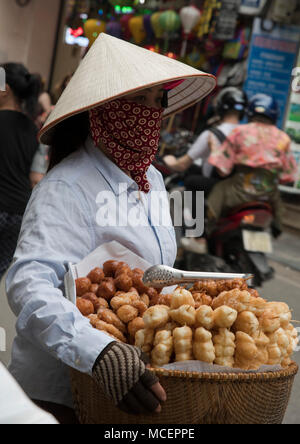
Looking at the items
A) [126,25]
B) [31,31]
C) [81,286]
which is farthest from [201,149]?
[31,31]

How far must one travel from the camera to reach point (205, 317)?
1.55m

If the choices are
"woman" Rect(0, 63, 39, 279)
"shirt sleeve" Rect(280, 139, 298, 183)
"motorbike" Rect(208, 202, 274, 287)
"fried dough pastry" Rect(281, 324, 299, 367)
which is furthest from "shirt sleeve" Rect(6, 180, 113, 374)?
"shirt sleeve" Rect(280, 139, 298, 183)

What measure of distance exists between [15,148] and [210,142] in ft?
6.76

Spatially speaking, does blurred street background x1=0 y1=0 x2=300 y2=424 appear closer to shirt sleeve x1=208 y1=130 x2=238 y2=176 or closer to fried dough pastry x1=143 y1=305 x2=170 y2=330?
shirt sleeve x1=208 y1=130 x2=238 y2=176

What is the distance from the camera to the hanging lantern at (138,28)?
39.1ft

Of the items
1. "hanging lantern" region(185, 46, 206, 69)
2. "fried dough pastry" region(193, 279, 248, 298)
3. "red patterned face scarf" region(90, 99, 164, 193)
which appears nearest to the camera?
"fried dough pastry" region(193, 279, 248, 298)

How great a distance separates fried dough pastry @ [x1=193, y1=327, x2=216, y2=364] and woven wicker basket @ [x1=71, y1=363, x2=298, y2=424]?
4cm

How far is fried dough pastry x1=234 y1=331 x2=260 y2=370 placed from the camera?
1520 millimetres

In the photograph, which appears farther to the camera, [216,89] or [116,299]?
[216,89]

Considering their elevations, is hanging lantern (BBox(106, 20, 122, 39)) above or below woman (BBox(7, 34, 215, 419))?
below

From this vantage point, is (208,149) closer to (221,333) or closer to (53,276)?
(53,276)

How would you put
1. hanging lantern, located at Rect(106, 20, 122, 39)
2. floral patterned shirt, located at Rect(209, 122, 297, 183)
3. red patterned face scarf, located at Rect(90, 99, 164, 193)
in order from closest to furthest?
red patterned face scarf, located at Rect(90, 99, 164, 193), floral patterned shirt, located at Rect(209, 122, 297, 183), hanging lantern, located at Rect(106, 20, 122, 39)

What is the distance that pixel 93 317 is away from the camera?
5.52 ft

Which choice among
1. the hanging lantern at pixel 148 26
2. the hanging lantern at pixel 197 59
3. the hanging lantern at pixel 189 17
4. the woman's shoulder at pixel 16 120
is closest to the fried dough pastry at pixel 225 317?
the woman's shoulder at pixel 16 120
